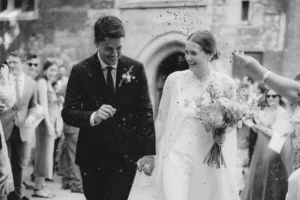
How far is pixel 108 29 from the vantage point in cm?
506

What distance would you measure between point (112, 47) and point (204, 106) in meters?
1.10

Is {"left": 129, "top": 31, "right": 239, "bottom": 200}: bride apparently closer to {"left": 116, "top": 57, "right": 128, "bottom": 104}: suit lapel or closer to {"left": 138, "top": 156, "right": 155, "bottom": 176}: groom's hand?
{"left": 138, "top": 156, "right": 155, "bottom": 176}: groom's hand

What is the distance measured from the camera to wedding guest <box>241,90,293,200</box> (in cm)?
830

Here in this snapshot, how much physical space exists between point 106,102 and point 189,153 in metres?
1.10

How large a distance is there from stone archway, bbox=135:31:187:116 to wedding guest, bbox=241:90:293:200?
20.4ft

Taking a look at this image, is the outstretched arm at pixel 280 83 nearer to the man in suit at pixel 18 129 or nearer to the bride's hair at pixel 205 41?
the bride's hair at pixel 205 41

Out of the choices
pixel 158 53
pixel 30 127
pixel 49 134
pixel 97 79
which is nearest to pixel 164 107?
pixel 97 79

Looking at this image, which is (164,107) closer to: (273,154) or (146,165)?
(146,165)

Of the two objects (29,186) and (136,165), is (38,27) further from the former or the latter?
(136,165)

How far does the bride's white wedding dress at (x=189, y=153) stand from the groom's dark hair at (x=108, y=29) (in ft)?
3.97

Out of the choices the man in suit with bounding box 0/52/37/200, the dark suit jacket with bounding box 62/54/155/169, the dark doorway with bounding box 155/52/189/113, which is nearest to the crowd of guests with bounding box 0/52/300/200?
the man in suit with bounding box 0/52/37/200

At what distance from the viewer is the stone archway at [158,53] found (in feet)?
49.0

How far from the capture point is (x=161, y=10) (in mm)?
14984

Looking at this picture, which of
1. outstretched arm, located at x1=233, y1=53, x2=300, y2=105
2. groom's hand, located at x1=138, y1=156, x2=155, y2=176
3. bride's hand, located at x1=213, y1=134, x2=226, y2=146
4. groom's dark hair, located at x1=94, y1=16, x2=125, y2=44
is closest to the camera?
outstretched arm, located at x1=233, y1=53, x2=300, y2=105
